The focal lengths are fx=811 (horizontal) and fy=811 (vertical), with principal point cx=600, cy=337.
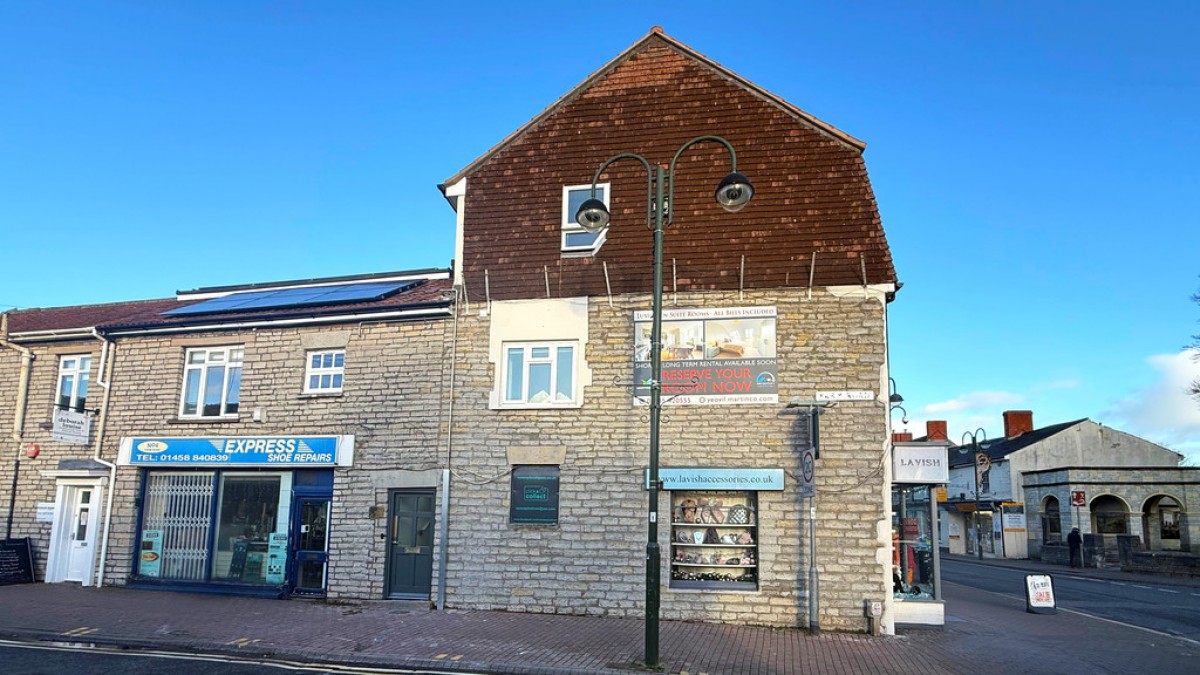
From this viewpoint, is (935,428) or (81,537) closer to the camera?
(81,537)

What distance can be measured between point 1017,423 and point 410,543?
46.2 meters

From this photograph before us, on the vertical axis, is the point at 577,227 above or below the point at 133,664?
above

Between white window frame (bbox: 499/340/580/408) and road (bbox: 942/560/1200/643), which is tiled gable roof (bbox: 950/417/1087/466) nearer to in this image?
road (bbox: 942/560/1200/643)

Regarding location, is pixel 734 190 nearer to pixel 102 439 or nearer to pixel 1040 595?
pixel 1040 595

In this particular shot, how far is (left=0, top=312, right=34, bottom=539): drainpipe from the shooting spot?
60.8ft

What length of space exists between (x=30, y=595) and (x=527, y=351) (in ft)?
35.1

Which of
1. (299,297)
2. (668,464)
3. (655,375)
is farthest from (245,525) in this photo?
(655,375)

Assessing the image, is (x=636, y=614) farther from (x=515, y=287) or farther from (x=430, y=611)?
(x=515, y=287)

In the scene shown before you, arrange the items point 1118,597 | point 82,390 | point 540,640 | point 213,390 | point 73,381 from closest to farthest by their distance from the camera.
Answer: point 540,640
point 213,390
point 82,390
point 73,381
point 1118,597

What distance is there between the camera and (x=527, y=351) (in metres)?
15.3

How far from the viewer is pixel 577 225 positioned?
603 inches

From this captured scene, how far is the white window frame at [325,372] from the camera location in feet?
53.9

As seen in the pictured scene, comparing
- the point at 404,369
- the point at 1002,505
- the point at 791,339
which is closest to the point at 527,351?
the point at 404,369

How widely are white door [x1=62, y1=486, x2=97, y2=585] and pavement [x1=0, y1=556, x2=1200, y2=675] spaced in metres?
1.78
